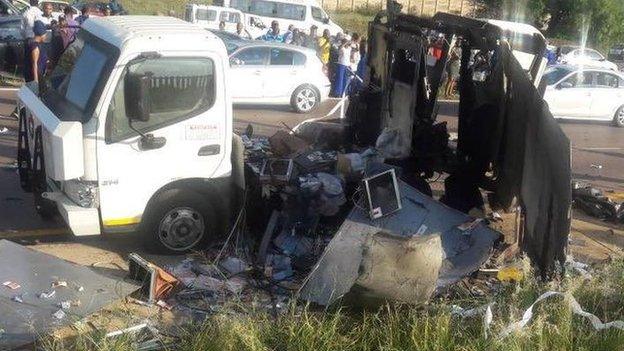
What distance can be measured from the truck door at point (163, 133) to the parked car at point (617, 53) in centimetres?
3818

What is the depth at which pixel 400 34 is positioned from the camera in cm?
934

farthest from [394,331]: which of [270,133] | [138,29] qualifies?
[270,133]

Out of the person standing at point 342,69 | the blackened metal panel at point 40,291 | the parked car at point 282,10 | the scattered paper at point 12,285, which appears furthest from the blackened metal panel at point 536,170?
the parked car at point 282,10

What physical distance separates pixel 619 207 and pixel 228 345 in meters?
6.57

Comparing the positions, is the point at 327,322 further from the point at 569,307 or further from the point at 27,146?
the point at 27,146

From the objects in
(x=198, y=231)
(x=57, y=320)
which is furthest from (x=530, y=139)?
(x=57, y=320)

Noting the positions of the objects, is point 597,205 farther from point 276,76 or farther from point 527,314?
point 276,76

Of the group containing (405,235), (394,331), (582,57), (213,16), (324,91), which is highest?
(213,16)

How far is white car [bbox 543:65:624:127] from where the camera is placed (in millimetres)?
19047

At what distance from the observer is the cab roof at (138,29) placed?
7.01 m

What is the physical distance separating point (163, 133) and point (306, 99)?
1050 cm

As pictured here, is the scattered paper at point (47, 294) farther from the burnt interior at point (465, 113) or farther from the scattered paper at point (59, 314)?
the burnt interior at point (465, 113)

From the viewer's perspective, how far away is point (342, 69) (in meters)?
20.1

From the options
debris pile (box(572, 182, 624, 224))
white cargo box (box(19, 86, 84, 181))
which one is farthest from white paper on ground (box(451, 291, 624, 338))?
debris pile (box(572, 182, 624, 224))
